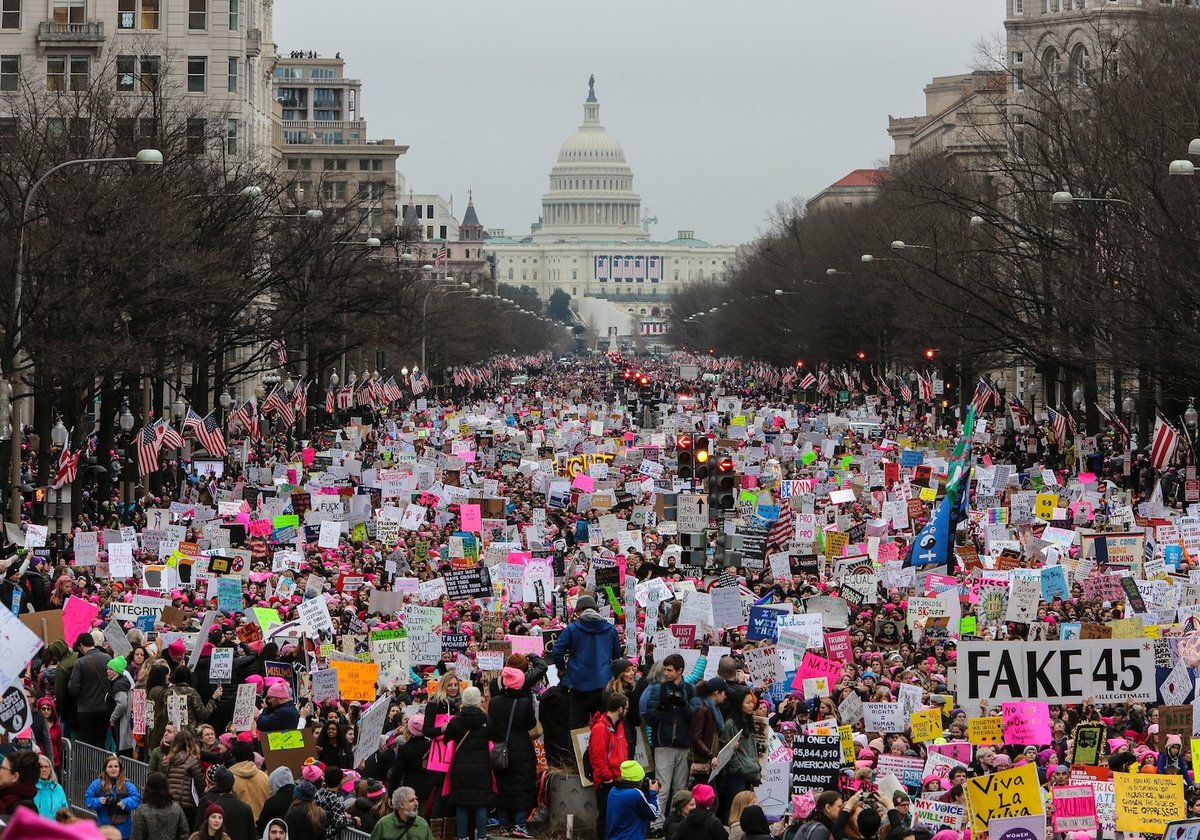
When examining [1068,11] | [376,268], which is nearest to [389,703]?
[376,268]

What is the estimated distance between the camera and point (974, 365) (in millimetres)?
68562

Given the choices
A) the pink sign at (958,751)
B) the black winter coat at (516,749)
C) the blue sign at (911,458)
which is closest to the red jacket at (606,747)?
the black winter coat at (516,749)

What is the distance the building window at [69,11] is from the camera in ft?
260

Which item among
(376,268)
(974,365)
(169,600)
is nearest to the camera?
(169,600)

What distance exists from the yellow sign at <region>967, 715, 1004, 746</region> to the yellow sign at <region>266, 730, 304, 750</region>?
168 inches

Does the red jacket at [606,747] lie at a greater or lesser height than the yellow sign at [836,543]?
lesser

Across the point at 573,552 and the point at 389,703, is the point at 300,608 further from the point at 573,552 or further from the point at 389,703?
the point at 573,552

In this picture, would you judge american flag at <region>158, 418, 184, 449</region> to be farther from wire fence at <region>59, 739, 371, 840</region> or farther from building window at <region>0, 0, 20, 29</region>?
building window at <region>0, 0, 20, 29</region>

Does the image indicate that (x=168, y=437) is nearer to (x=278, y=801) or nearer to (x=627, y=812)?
(x=278, y=801)

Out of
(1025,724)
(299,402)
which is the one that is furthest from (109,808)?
(299,402)

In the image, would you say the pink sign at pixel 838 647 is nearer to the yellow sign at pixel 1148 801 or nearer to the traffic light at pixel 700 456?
the yellow sign at pixel 1148 801

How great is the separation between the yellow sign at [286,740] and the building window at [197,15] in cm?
6694

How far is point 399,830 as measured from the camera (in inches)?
520

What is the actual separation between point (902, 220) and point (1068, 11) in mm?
14252
